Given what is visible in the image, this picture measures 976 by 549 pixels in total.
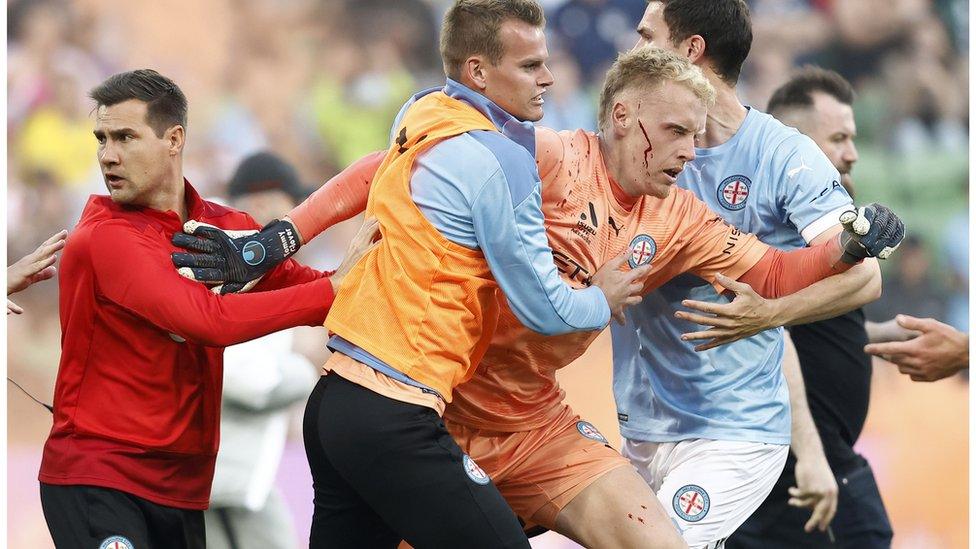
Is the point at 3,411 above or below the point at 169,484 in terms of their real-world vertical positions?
below

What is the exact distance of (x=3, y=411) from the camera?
5797mm

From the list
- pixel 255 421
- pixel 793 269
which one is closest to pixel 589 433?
pixel 793 269

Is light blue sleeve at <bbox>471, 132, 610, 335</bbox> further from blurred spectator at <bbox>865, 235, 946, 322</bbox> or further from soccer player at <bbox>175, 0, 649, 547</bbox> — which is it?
blurred spectator at <bbox>865, 235, 946, 322</bbox>

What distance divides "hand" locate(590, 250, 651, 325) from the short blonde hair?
50 centimetres

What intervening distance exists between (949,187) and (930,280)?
646 millimetres

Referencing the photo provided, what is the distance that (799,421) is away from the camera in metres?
4.44

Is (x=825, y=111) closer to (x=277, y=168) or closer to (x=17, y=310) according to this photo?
(x=277, y=168)

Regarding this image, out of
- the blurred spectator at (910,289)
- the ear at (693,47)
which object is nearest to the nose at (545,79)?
the ear at (693,47)

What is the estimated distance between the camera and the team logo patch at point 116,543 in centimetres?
319

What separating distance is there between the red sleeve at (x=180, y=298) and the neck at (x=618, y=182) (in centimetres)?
87

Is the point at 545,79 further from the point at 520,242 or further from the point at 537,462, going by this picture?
the point at 537,462

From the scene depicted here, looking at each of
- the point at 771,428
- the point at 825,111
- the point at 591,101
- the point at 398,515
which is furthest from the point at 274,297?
the point at 591,101

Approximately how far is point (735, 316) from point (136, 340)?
161 centimetres


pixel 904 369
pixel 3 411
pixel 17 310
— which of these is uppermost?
pixel 904 369
